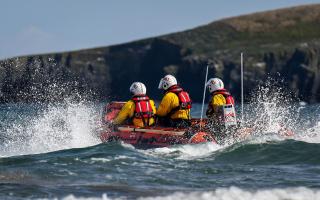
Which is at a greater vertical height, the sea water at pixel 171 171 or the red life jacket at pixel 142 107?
the red life jacket at pixel 142 107

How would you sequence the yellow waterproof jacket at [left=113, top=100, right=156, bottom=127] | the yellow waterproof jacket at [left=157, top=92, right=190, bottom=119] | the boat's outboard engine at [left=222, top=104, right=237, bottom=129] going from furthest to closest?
1. the yellow waterproof jacket at [left=113, top=100, right=156, bottom=127]
2. the yellow waterproof jacket at [left=157, top=92, right=190, bottom=119]
3. the boat's outboard engine at [left=222, top=104, right=237, bottom=129]

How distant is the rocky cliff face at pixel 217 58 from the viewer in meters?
147

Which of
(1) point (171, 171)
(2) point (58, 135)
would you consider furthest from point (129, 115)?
(1) point (171, 171)

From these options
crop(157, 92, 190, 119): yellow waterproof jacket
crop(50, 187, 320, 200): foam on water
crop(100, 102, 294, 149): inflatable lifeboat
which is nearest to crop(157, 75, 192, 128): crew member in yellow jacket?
crop(157, 92, 190, 119): yellow waterproof jacket

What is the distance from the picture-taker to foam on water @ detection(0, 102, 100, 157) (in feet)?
86.2

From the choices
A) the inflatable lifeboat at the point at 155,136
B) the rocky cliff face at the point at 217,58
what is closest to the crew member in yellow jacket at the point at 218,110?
the inflatable lifeboat at the point at 155,136

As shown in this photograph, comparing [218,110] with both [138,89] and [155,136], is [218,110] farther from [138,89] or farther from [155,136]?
[138,89]

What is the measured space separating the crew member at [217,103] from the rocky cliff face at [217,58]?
4222 inches

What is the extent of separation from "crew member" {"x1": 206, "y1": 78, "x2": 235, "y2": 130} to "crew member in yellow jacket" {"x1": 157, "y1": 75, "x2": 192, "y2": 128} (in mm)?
731

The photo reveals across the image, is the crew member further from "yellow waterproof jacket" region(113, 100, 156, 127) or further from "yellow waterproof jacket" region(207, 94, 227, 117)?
"yellow waterproof jacket" region(113, 100, 156, 127)

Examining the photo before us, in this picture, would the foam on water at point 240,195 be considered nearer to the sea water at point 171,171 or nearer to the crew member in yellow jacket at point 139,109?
the sea water at point 171,171

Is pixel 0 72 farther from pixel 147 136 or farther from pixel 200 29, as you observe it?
pixel 200 29

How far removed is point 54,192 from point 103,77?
15494cm

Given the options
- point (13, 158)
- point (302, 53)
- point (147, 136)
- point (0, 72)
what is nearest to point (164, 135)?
point (147, 136)
